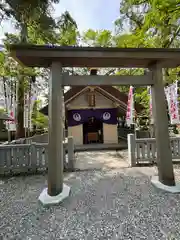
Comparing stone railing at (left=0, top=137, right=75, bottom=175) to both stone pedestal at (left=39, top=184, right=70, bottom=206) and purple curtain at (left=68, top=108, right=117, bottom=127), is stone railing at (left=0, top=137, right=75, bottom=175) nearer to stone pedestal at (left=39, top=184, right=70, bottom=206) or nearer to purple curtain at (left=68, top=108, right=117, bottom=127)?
stone pedestal at (left=39, top=184, right=70, bottom=206)

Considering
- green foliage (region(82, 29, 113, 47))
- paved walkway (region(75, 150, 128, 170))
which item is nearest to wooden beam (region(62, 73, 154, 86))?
paved walkway (region(75, 150, 128, 170))

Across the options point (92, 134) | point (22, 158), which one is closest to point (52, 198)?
point (22, 158)

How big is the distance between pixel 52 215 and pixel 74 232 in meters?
0.67

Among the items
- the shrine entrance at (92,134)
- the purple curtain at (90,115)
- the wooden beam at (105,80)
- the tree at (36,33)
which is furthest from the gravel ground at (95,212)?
the shrine entrance at (92,134)

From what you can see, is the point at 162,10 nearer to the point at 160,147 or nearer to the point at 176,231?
the point at 160,147

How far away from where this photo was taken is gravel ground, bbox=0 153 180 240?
239 cm

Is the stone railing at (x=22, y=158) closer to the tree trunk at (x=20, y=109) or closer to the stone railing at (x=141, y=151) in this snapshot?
the stone railing at (x=141, y=151)

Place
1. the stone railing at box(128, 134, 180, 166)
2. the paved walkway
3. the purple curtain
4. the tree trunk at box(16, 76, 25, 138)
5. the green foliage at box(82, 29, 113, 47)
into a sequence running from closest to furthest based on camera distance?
the stone railing at box(128, 134, 180, 166), the paved walkway, the tree trunk at box(16, 76, 25, 138), the purple curtain, the green foliage at box(82, 29, 113, 47)

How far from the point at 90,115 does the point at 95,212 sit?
921 centimetres

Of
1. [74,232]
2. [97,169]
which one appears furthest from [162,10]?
[74,232]

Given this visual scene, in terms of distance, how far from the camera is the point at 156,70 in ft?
13.6

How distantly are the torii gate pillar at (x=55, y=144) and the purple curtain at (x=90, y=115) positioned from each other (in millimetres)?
8056

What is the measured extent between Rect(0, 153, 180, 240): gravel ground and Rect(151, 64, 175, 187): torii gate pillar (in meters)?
0.44

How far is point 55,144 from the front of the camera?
3.67 m
